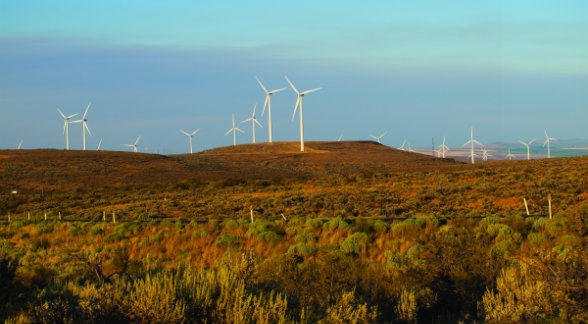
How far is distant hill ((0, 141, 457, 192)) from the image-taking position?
80812mm

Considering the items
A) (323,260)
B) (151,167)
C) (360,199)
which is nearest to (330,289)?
(323,260)

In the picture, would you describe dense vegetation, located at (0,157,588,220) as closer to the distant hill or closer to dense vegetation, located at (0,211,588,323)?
dense vegetation, located at (0,211,588,323)

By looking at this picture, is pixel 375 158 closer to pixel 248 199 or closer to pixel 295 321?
pixel 248 199

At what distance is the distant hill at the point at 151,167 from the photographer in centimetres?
8081

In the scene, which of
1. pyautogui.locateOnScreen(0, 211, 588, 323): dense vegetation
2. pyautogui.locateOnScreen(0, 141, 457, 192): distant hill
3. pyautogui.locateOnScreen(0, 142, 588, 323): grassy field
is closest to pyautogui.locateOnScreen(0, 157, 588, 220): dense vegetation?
pyautogui.locateOnScreen(0, 142, 588, 323): grassy field

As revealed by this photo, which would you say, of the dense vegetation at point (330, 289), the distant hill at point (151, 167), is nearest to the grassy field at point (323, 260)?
the dense vegetation at point (330, 289)

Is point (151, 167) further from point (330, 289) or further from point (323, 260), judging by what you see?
point (330, 289)

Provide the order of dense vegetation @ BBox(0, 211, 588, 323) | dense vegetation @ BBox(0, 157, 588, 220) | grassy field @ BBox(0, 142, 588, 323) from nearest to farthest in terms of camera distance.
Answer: dense vegetation @ BBox(0, 211, 588, 323), grassy field @ BBox(0, 142, 588, 323), dense vegetation @ BBox(0, 157, 588, 220)

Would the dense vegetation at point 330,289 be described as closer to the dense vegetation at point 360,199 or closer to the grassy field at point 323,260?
the grassy field at point 323,260

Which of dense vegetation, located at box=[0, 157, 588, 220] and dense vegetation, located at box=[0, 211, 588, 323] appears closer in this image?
dense vegetation, located at box=[0, 211, 588, 323]

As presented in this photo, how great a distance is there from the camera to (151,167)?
94812mm

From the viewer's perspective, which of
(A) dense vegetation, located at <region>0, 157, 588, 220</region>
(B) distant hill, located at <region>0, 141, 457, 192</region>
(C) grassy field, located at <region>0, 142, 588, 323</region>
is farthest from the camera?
(B) distant hill, located at <region>0, 141, 457, 192</region>

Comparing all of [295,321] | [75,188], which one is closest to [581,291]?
[295,321]

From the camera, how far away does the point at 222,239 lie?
20469mm
